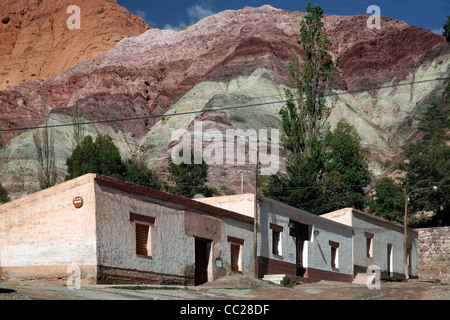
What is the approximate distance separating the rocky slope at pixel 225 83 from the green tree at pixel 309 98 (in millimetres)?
31241

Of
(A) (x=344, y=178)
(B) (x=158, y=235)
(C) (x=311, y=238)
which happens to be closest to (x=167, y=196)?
(B) (x=158, y=235)

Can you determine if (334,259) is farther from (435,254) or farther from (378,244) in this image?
(435,254)

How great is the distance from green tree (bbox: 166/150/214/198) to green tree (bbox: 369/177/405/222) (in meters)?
16.4

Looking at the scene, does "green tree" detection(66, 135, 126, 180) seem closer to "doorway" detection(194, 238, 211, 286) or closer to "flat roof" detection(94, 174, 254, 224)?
"flat roof" detection(94, 174, 254, 224)

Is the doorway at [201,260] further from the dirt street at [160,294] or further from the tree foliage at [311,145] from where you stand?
the tree foliage at [311,145]

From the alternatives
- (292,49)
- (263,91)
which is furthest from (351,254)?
(292,49)

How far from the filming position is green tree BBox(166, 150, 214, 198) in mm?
60828

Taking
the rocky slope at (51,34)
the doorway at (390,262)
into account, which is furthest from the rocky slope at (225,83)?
the doorway at (390,262)

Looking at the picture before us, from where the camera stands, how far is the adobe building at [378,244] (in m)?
38.7

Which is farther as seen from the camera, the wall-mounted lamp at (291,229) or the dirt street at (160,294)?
the wall-mounted lamp at (291,229)

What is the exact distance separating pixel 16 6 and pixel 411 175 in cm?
12949

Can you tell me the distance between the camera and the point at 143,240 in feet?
77.5

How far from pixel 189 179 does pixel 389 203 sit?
801 inches

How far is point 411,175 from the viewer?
190 feet
